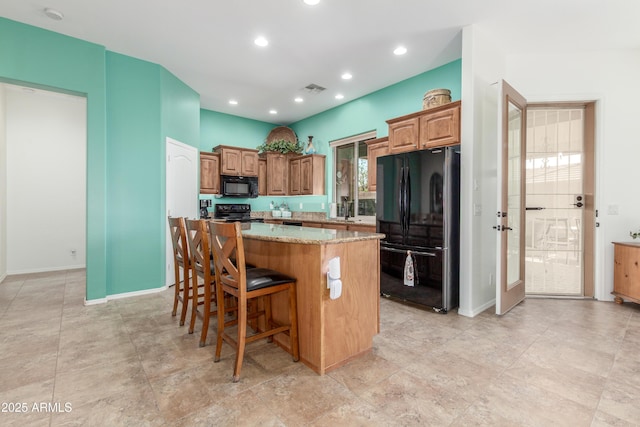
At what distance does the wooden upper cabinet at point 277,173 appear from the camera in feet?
21.1

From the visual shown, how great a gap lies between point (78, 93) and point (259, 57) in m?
2.14

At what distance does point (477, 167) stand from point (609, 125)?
1.88 m

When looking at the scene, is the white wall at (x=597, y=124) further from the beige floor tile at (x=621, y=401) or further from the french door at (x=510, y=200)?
the beige floor tile at (x=621, y=401)

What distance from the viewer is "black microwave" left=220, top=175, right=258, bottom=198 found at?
5781 millimetres

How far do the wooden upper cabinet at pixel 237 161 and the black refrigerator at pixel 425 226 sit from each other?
10.8ft

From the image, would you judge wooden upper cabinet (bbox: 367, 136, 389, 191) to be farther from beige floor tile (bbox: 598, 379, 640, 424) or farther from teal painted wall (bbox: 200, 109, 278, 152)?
beige floor tile (bbox: 598, 379, 640, 424)

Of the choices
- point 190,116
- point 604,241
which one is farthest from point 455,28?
point 190,116

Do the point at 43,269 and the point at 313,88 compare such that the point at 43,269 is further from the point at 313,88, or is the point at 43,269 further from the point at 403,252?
the point at 403,252

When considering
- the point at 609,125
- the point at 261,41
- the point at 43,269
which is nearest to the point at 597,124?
the point at 609,125

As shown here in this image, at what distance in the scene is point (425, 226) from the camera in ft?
10.8

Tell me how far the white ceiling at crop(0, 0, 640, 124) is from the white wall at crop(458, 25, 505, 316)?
0.30 m

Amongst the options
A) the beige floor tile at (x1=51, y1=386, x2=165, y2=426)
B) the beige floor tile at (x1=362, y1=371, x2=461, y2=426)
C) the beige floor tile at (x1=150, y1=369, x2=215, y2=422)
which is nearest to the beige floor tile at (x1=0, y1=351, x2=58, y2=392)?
the beige floor tile at (x1=51, y1=386, x2=165, y2=426)

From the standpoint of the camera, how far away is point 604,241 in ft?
12.0

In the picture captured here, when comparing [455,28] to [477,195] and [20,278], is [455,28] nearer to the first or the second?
[477,195]
